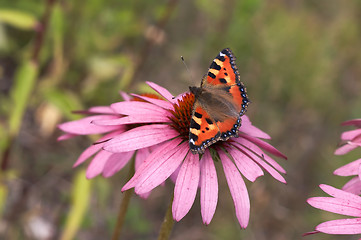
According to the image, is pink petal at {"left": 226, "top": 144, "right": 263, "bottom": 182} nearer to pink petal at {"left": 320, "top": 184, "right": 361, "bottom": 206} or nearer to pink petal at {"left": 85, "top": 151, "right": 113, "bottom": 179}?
pink petal at {"left": 320, "top": 184, "right": 361, "bottom": 206}

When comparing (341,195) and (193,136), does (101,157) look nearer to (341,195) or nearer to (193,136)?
(193,136)

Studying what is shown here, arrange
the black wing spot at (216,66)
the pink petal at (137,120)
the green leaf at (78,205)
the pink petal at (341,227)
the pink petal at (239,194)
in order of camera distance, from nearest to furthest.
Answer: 1. the pink petal at (341,227)
2. the pink petal at (239,194)
3. the pink petal at (137,120)
4. the black wing spot at (216,66)
5. the green leaf at (78,205)

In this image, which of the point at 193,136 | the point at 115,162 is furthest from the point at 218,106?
the point at 115,162

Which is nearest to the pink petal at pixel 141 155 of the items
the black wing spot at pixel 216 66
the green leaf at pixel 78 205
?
the black wing spot at pixel 216 66

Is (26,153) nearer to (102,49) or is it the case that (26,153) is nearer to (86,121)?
(102,49)

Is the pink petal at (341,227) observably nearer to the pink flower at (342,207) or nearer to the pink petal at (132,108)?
the pink flower at (342,207)

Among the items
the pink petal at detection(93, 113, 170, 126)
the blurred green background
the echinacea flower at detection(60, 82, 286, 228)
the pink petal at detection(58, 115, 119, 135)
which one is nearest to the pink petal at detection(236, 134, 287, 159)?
the echinacea flower at detection(60, 82, 286, 228)
